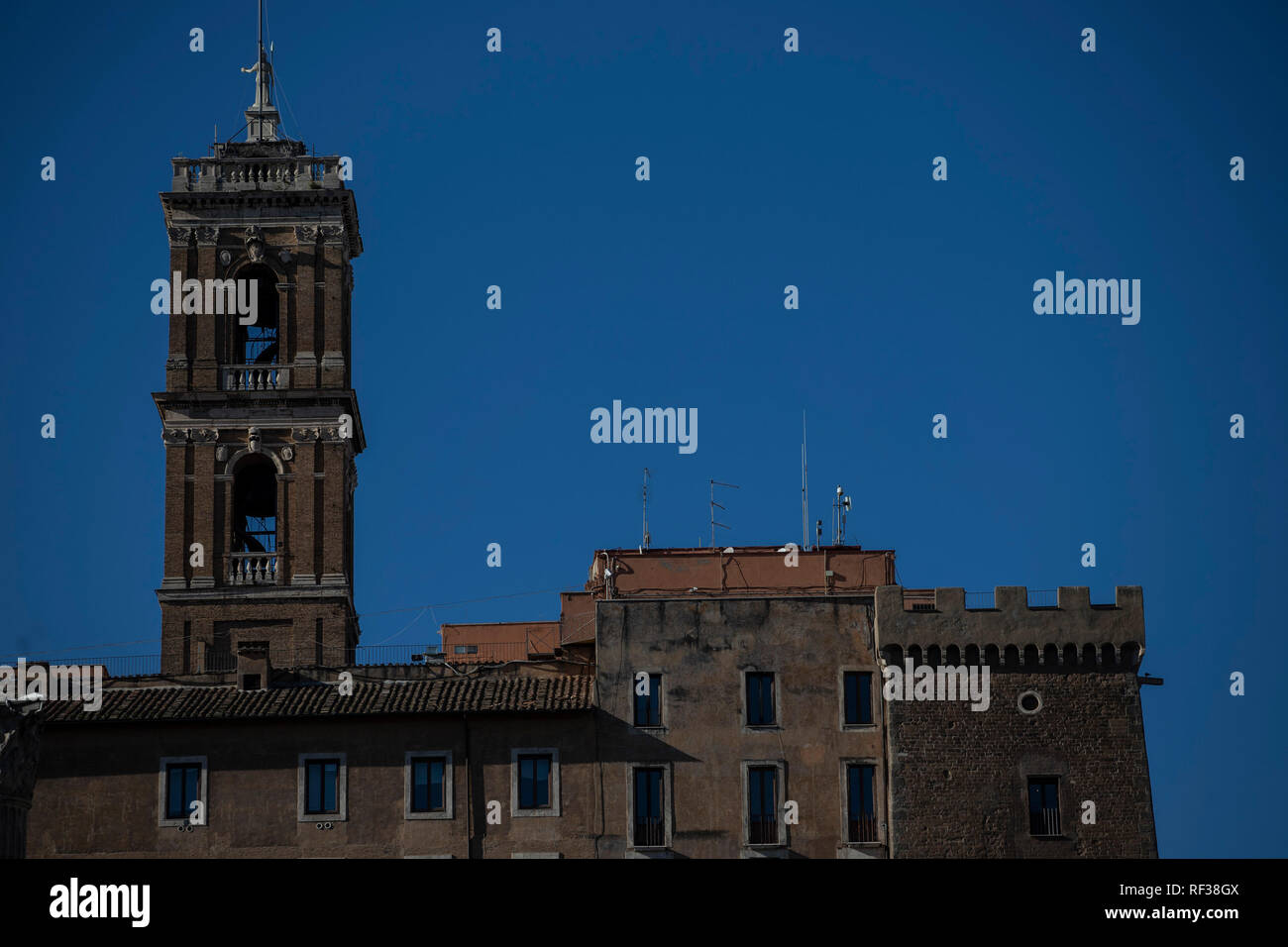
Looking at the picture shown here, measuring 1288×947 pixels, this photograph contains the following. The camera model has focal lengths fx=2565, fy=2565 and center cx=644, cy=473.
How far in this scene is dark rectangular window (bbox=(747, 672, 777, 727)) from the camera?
7456 cm

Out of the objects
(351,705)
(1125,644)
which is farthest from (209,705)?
(1125,644)

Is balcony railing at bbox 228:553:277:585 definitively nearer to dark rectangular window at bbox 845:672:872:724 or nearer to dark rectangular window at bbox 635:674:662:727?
dark rectangular window at bbox 635:674:662:727

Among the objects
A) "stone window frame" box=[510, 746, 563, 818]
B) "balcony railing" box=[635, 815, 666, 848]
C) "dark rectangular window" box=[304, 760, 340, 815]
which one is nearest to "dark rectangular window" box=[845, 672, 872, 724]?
"balcony railing" box=[635, 815, 666, 848]

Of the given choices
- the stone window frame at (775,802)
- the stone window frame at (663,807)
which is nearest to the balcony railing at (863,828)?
the stone window frame at (775,802)

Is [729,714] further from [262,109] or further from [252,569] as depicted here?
[262,109]

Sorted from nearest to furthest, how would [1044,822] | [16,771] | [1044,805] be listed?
[16,771] → [1044,822] → [1044,805]

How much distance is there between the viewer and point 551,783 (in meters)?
73.4

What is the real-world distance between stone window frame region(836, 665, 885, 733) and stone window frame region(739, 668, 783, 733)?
1.70 meters

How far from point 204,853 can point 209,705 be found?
445cm

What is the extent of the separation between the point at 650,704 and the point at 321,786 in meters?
9.75

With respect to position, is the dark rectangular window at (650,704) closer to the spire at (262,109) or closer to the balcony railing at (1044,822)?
the balcony railing at (1044,822)

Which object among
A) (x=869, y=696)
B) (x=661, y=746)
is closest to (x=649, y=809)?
(x=661, y=746)
